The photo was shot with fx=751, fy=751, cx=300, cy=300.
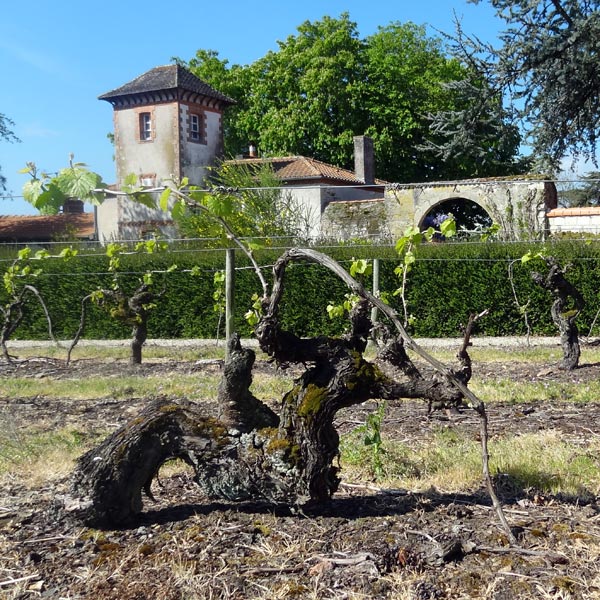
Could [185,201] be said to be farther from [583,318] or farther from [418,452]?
[583,318]

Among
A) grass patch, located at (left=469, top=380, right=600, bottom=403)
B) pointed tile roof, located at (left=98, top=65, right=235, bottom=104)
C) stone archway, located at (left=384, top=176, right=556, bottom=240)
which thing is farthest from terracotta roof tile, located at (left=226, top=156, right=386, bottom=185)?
grass patch, located at (left=469, top=380, right=600, bottom=403)

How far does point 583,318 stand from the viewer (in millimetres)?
13289

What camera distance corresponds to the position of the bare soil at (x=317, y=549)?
9.03ft

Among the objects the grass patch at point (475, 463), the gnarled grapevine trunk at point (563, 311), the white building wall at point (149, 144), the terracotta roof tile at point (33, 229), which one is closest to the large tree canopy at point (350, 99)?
the white building wall at point (149, 144)

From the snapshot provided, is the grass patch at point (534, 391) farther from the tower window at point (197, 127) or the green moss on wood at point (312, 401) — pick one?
the tower window at point (197, 127)

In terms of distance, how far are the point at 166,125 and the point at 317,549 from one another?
34044mm

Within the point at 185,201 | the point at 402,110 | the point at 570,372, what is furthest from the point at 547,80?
the point at 402,110

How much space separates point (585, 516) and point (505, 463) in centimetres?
91

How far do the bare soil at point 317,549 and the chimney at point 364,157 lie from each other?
1130 inches

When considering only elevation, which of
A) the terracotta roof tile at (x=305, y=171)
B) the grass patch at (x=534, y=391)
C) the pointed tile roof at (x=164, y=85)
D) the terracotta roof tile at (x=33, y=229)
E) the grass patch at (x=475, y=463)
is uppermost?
the pointed tile roof at (x=164, y=85)

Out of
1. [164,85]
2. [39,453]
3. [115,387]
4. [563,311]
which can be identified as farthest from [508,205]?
[164,85]

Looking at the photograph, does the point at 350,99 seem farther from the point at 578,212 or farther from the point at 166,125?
Answer: the point at 578,212

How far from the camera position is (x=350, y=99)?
1436 inches

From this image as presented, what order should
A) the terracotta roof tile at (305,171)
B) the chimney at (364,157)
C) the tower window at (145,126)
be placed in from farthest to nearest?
the tower window at (145,126)
the chimney at (364,157)
the terracotta roof tile at (305,171)
